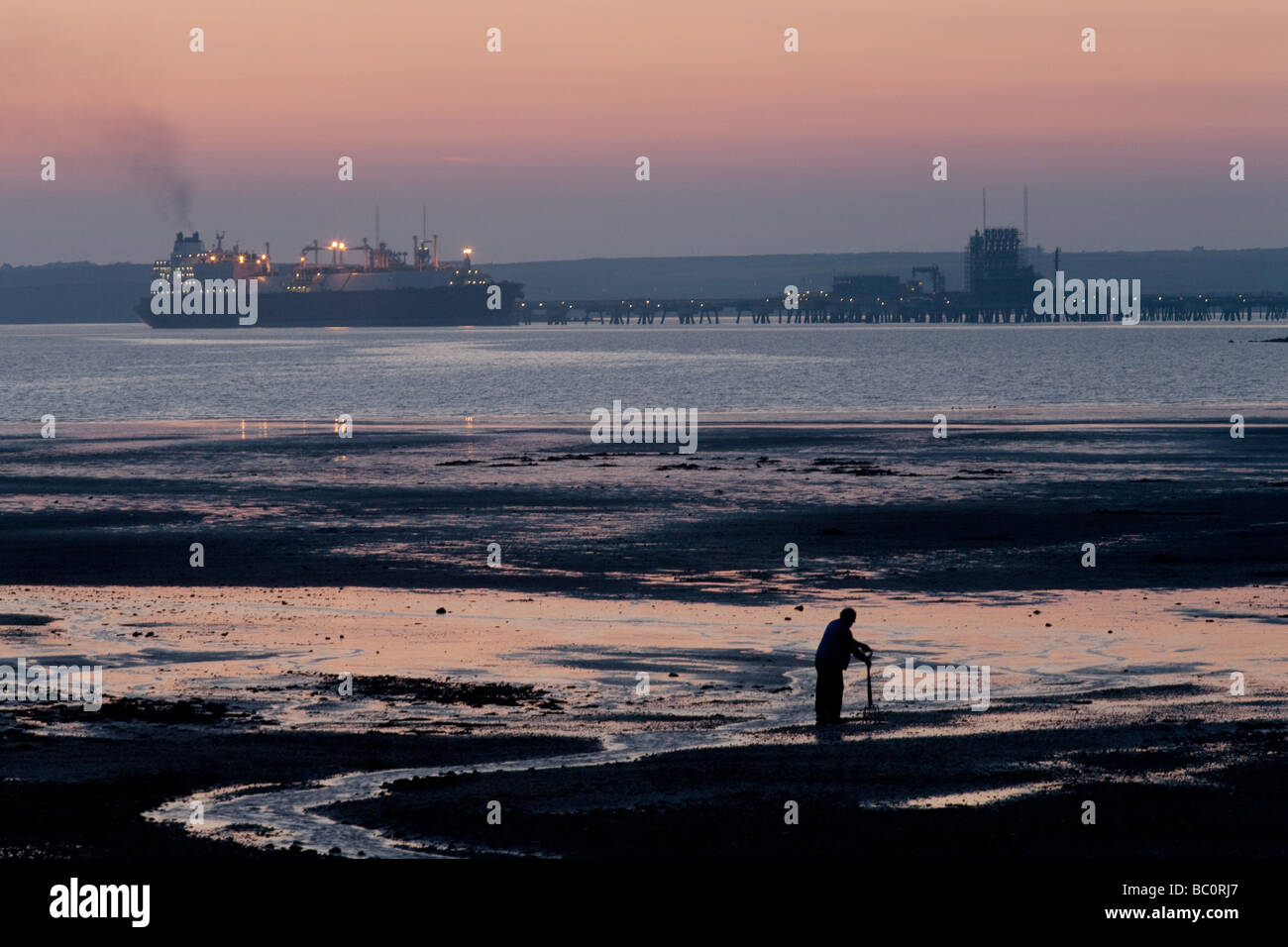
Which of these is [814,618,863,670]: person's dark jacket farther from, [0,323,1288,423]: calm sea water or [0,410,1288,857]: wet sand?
[0,323,1288,423]: calm sea water

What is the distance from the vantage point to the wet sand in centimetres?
1355

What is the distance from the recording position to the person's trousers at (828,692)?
57.2ft

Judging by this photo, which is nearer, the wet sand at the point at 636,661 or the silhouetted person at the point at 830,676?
the wet sand at the point at 636,661

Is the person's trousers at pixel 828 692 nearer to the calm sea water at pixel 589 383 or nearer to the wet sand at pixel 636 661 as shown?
the wet sand at pixel 636 661

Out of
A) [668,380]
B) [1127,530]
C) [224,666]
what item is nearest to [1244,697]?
[224,666]

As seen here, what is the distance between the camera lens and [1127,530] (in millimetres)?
35469

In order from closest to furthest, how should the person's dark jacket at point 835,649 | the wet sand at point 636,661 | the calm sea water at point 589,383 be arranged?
1. the wet sand at point 636,661
2. the person's dark jacket at point 835,649
3. the calm sea water at point 589,383

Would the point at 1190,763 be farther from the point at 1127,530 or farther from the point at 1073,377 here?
the point at 1073,377

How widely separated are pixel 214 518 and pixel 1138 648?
2325cm

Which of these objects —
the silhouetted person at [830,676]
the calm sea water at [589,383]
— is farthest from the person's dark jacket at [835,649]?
the calm sea water at [589,383]

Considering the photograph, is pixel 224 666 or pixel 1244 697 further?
pixel 224 666

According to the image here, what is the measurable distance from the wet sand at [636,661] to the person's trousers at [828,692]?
0.98 ft

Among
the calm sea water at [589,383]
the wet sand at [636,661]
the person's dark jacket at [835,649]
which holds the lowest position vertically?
the wet sand at [636,661]

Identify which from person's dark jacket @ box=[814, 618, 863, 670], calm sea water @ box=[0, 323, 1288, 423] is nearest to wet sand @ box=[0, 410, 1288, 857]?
person's dark jacket @ box=[814, 618, 863, 670]
